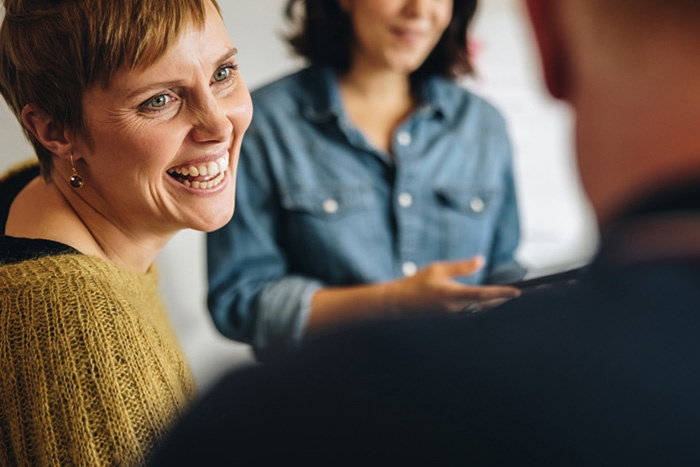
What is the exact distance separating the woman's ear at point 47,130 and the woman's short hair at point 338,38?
33 centimetres

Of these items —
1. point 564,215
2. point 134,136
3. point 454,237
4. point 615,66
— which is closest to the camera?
point 615,66

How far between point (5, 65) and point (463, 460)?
0.31 metres

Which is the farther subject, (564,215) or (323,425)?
(564,215)

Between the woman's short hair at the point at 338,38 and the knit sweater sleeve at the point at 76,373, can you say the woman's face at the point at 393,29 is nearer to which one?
the woman's short hair at the point at 338,38

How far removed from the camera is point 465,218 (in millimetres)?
774

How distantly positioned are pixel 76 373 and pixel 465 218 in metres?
0.47

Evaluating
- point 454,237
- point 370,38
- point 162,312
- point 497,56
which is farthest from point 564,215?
point 162,312

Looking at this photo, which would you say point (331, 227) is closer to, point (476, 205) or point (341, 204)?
point (341, 204)

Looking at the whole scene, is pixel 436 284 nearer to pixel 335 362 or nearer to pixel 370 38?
pixel 370 38

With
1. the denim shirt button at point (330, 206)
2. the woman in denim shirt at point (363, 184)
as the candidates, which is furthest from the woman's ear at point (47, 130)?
the denim shirt button at point (330, 206)

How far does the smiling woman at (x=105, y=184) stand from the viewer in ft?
1.22

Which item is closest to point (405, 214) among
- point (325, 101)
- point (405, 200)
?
point (405, 200)

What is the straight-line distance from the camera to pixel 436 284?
1.91 ft

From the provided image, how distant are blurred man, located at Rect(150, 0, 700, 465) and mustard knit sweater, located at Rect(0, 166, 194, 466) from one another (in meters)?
0.16
